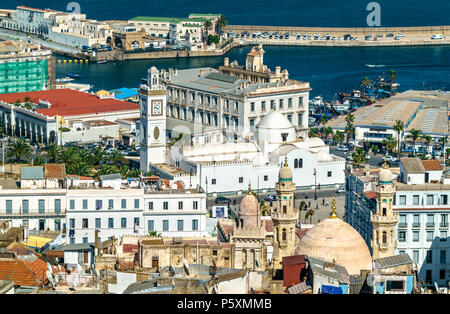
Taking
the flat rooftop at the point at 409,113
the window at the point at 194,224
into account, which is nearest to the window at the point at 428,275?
the window at the point at 194,224

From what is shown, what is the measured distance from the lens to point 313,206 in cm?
11988

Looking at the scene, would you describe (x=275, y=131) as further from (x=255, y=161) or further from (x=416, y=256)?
(x=416, y=256)

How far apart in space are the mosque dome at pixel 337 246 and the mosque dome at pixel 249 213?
15.3 ft

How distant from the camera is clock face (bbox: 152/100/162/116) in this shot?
422 ft

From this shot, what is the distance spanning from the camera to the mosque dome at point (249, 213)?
7469 centimetres

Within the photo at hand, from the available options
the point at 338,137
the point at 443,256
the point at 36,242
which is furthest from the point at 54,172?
the point at 338,137

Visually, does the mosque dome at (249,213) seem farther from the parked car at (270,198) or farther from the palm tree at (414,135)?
the palm tree at (414,135)

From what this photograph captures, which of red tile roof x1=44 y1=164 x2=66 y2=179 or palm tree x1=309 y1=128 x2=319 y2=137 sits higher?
palm tree x1=309 y1=128 x2=319 y2=137

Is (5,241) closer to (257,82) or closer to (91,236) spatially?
(91,236)

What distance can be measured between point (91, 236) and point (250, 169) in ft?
133

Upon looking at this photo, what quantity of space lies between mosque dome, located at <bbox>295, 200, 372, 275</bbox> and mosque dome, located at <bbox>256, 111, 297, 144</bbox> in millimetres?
62385

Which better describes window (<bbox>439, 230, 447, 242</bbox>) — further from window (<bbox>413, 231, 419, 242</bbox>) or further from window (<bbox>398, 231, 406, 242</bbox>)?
window (<bbox>398, 231, 406, 242</bbox>)

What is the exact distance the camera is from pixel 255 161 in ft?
426

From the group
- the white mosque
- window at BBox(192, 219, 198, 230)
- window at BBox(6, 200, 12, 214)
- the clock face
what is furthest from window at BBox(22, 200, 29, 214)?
the clock face
